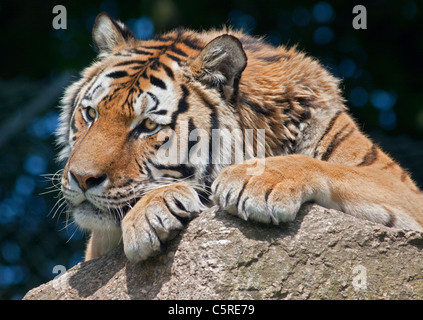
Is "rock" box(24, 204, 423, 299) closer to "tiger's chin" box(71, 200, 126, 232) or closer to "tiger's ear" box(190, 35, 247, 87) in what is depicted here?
"tiger's chin" box(71, 200, 126, 232)

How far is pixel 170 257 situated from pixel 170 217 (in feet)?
0.41

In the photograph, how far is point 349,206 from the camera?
221 cm

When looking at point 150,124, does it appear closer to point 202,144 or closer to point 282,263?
point 202,144

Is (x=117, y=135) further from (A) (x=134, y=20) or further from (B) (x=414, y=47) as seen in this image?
(B) (x=414, y=47)

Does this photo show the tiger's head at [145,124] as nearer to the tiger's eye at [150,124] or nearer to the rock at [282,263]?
the tiger's eye at [150,124]

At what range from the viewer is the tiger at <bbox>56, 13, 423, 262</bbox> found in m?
2.04

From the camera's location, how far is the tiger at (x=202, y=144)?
6.71 feet

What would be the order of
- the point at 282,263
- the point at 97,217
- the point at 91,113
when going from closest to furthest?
the point at 282,263, the point at 97,217, the point at 91,113

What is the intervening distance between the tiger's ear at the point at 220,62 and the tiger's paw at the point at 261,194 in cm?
54

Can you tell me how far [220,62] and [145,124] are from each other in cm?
39

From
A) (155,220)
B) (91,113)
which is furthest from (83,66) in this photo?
(155,220)

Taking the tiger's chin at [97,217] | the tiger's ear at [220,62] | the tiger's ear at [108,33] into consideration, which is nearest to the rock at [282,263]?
the tiger's chin at [97,217]

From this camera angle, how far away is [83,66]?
5.14 m
